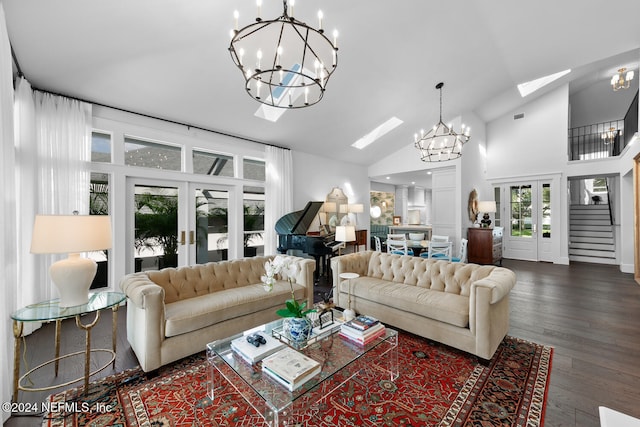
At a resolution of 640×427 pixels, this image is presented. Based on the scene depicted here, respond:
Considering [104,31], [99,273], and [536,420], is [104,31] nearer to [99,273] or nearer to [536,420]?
[99,273]

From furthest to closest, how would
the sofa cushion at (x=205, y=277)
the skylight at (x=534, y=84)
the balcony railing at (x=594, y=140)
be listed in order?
the balcony railing at (x=594, y=140)
the skylight at (x=534, y=84)
the sofa cushion at (x=205, y=277)

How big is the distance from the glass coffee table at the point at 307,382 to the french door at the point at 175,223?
10.2 feet

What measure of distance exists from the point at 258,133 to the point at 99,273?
3.61 m

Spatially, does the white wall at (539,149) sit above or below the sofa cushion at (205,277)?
above

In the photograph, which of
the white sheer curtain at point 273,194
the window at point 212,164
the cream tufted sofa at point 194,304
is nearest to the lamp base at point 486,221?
the white sheer curtain at point 273,194

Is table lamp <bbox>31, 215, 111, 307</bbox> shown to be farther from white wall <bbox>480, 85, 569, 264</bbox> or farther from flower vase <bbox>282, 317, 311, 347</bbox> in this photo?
white wall <bbox>480, 85, 569, 264</bbox>

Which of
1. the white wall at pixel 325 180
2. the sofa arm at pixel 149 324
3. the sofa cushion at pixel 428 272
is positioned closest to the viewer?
the sofa arm at pixel 149 324

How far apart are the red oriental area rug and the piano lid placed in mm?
3451

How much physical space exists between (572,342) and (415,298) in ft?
5.63

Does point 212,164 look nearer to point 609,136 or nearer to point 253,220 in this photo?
point 253,220

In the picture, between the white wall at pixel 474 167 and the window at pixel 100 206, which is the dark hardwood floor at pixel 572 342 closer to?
the window at pixel 100 206

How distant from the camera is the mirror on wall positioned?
740 centimetres

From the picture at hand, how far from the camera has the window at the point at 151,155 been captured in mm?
4270

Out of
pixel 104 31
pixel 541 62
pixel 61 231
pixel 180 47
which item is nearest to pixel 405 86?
pixel 541 62
